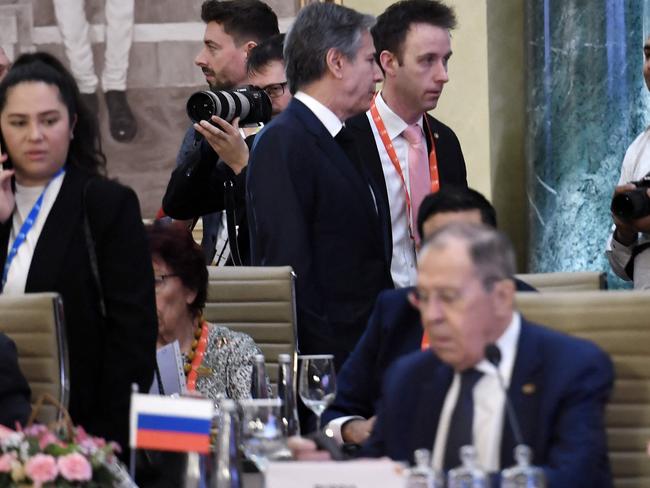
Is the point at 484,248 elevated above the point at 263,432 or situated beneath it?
elevated above

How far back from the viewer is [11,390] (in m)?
3.76

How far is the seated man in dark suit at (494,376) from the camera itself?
308 centimetres

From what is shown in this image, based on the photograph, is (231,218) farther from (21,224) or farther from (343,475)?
(343,475)

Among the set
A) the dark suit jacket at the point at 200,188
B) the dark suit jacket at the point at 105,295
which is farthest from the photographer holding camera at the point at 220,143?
the dark suit jacket at the point at 105,295

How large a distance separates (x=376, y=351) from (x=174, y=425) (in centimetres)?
108

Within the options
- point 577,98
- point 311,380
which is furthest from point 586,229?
point 311,380

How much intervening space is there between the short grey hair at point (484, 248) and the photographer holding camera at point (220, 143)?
7.48ft

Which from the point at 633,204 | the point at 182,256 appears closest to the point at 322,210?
the point at 182,256

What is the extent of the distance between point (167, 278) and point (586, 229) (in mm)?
2603

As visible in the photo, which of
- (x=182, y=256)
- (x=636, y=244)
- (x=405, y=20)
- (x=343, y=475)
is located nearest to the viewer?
(x=343, y=475)

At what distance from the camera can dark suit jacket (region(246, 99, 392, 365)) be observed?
472cm

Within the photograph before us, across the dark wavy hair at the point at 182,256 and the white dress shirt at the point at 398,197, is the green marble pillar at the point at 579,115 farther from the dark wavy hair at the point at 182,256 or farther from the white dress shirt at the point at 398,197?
the dark wavy hair at the point at 182,256

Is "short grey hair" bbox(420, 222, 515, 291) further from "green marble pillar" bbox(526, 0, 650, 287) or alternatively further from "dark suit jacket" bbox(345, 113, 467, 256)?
"green marble pillar" bbox(526, 0, 650, 287)

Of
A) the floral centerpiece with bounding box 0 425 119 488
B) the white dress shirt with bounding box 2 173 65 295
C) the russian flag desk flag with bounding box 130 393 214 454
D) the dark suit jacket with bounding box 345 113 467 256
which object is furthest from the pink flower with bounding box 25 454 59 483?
the dark suit jacket with bounding box 345 113 467 256
